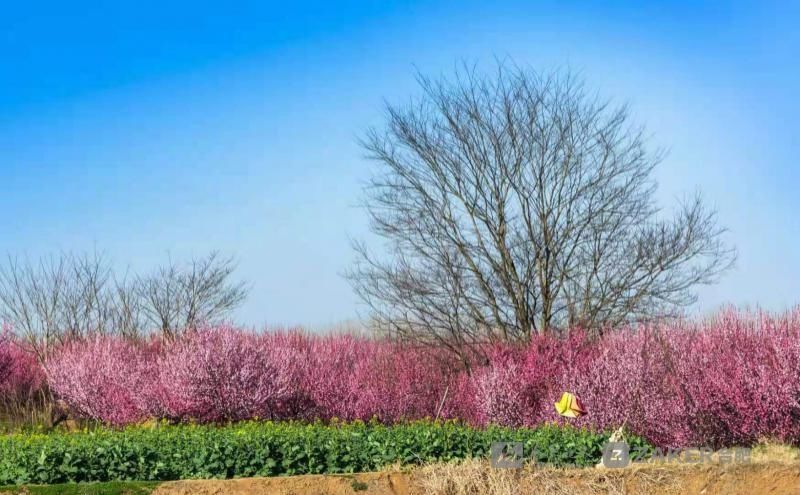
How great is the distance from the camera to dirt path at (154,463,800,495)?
7660mm

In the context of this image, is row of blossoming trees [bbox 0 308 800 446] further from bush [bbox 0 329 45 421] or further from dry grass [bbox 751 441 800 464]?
bush [bbox 0 329 45 421]

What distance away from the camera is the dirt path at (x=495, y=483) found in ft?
25.1

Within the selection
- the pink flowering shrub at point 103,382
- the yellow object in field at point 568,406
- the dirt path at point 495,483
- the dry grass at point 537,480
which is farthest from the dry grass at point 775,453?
the pink flowering shrub at point 103,382

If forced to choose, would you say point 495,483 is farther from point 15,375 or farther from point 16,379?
point 15,375

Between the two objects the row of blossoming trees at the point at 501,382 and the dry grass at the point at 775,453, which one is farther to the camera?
the row of blossoming trees at the point at 501,382

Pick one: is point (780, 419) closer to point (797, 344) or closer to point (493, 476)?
point (797, 344)

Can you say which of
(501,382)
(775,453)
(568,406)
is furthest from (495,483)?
(501,382)

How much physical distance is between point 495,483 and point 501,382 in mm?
5098

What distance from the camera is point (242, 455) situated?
8297 millimetres

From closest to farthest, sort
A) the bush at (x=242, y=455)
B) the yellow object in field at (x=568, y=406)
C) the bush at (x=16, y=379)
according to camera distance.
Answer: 1. the bush at (x=242, y=455)
2. the yellow object in field at (x=568, y=406)
3. the bush at (x=16, y=379)

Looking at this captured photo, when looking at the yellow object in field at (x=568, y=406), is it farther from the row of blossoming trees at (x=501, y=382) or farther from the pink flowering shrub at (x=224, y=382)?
the pink flowering shrub at (x=224, y=382)

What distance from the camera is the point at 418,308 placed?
585 inches

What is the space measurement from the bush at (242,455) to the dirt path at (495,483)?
0.48 meters

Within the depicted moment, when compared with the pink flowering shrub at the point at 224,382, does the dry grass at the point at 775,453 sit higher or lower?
lower
